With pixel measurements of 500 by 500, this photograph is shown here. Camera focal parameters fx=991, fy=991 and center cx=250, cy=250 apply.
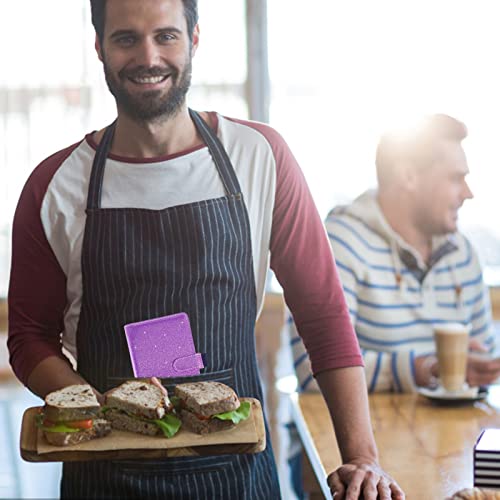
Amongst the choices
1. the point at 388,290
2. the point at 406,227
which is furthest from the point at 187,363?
the point at 406,227

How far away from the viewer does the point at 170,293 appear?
179cm

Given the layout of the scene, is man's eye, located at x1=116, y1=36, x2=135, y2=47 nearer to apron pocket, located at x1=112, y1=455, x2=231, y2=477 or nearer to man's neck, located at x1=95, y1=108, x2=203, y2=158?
man's neck, located at x1=95, y1=108, x2=203, y2=158

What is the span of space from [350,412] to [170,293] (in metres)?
0.38

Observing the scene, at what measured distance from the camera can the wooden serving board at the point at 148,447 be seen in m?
1.54

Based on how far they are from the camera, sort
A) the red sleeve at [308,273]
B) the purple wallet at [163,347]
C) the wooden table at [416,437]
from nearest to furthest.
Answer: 1. the purple wallet at [163,347]
2. the red sleeve at [308,273]
3. the wooden table at [416,437]

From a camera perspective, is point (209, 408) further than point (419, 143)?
No

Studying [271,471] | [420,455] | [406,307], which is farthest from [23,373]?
[406,307]

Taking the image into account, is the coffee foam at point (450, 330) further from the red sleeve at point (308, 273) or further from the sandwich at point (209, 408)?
the sandwich at point (209, 408)

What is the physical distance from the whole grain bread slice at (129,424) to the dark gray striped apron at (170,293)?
0.20m

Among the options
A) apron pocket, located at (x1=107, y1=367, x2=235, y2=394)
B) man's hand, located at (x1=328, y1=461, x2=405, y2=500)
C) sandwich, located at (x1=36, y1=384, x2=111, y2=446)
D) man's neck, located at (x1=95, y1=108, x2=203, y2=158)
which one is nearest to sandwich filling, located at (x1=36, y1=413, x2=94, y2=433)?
sandwich, located at (x1=36, y1=384, x2=111, y2=446)

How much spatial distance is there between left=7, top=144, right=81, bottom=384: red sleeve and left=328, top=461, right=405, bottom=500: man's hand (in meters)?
0.57

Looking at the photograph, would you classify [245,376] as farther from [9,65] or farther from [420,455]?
[9,65]

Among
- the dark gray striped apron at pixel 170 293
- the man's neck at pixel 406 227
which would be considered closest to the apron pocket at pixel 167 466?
the dark gray striped apron at pixel 170 293

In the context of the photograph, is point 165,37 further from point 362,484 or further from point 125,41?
point 362,484
